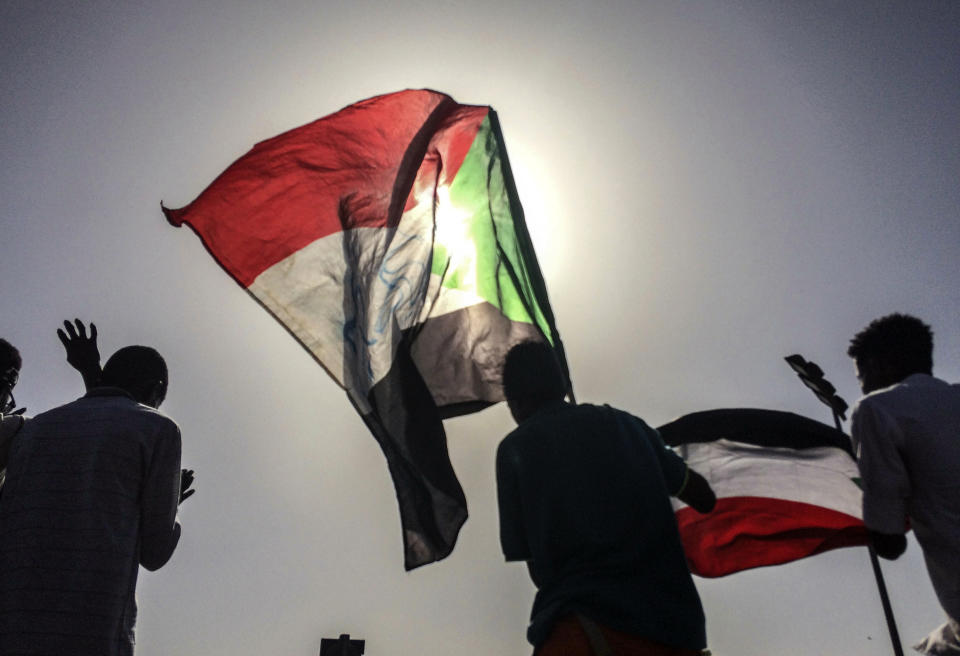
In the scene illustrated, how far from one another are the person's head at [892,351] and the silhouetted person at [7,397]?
416cm

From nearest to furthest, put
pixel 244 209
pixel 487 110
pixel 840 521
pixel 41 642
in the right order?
pixel 41 642
pixel 840 521
pixel 244 209
pixel 487 110

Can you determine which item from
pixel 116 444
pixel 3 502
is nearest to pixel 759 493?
pixel 116 444

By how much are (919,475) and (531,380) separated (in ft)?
5.51

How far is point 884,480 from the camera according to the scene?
333cm

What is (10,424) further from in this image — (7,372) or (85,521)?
(85,521)

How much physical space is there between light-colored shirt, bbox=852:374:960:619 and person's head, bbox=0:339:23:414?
4.15 m

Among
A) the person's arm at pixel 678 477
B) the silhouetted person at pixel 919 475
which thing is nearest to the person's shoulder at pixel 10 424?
the person's arm at pixel 678 477

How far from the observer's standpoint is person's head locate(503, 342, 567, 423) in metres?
3.75

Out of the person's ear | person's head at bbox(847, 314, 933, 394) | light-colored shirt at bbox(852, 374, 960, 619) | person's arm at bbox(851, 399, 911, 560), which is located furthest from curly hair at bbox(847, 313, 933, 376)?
the person's ear

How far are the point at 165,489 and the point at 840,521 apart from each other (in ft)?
12.8

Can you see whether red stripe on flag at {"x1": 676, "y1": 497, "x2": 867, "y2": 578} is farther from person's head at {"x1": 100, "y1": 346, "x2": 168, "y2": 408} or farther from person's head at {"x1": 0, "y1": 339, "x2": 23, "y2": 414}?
person's head at {"x1": 0, "y1": 339, "x2": 23, "y2": 414}

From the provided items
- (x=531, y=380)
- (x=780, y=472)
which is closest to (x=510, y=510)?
(x=531, y=380)

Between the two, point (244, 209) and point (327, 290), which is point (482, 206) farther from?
point (244, 209)

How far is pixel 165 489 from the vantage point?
371 cm
